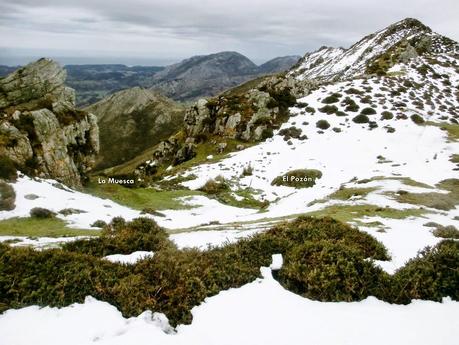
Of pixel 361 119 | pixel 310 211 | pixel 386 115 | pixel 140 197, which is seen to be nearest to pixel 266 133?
pixel 361 119

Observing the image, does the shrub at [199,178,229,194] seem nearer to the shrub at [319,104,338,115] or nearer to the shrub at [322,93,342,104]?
the shrub at [319,104,338,115]

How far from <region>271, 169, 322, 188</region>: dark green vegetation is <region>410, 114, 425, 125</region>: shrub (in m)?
26.3

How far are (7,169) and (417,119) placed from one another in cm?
6032

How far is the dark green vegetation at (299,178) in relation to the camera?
44406 millimetres

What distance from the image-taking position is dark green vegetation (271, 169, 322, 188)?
44406 mm

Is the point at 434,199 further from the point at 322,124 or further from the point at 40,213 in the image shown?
the point at 322,124

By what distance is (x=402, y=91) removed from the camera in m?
76.8

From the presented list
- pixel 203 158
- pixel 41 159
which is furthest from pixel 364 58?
pixel 41 159

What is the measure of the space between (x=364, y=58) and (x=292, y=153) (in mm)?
111297

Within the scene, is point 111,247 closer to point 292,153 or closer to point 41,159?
point 41,159

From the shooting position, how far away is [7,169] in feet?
88.1

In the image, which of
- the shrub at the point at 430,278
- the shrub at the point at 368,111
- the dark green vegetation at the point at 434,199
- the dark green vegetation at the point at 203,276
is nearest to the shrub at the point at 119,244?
the dark green vegetation at the point at 203,276

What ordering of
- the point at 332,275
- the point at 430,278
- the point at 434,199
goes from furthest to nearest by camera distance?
the point at 434,199, the point at 430,278, the point at 332,275

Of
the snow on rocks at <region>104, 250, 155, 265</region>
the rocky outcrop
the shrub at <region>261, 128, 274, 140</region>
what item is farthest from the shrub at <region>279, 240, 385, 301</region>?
the shrub at <region>261, 128, 274, 140</region>
